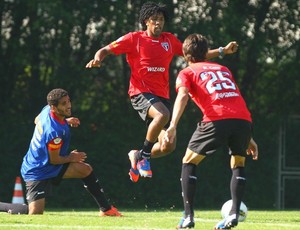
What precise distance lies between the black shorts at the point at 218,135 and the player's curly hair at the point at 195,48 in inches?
26.7

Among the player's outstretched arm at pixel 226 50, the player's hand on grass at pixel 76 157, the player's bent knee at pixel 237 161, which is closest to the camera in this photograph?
the player's bent knee at pixel 237 161

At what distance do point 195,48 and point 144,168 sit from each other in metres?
3.17

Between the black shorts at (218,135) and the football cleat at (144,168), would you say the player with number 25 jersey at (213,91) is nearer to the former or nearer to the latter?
the black shorts at (218,135)

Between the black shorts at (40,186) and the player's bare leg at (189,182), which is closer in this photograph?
the player's bare leg at (189,182)

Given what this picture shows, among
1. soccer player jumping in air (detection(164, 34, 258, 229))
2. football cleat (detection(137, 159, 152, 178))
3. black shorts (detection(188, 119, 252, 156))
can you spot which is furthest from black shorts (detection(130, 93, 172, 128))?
black shorts (detection(188, 119, 252, 156))

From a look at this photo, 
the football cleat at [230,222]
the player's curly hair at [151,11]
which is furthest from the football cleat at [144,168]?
the football cleat at [230,222]

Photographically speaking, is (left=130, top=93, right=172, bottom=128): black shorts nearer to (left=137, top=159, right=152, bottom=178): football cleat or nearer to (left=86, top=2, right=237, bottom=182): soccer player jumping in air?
(left=86, top=2, right=237, bottom=182): soccer player jumping in air

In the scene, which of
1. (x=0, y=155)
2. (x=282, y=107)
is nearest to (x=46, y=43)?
(x=0, y=155)

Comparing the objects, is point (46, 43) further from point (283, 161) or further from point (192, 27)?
point (283, 161)

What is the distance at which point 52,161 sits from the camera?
467 inches

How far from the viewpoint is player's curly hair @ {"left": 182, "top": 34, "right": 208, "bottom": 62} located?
31.4ft

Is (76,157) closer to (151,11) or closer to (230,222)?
(151,11)

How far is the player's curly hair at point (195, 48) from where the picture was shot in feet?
31.4

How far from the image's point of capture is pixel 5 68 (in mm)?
22297
